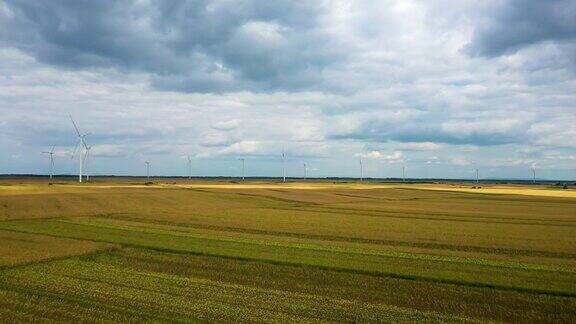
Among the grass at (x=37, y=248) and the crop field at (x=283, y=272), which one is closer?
the crop field at (x=283, y=272)

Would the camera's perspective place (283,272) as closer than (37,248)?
Yes

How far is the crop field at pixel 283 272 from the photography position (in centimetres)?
1608

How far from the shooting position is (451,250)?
96.6 feet

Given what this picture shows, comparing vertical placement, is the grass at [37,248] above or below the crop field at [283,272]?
above

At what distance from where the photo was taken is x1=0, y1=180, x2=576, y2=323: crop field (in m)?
16.1

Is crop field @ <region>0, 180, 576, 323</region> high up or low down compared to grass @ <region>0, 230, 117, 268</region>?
down

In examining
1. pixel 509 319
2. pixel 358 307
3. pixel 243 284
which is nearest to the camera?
pixel 509 319

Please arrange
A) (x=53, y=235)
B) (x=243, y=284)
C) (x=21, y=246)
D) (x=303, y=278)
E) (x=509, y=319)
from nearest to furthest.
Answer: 1. (x=509, y=319)
2. (x=243, y=284)
3. (x=303, y=278)
4. (x=21, y=246)
5. (x=53, y=235)

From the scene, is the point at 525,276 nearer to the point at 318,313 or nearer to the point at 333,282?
the point at 333,282

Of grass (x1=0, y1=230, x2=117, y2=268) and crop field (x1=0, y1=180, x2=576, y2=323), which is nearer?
crop field (x1=0, y1=180, x2=576, y2=323)

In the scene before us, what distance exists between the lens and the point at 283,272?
874 inches

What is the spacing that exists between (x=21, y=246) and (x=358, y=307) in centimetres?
2077

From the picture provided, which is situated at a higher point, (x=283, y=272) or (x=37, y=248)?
(x=37, y=248)

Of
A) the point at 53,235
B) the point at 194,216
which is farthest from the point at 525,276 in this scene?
the point at 194,216
